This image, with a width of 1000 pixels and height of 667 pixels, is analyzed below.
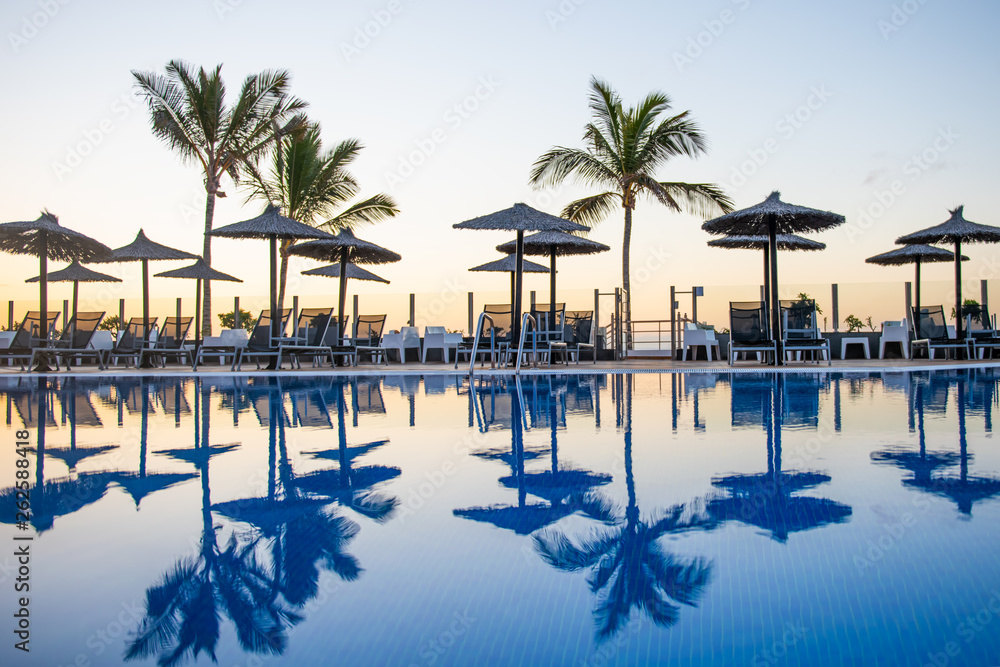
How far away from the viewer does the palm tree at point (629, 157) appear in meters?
15.7

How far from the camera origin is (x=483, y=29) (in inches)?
528

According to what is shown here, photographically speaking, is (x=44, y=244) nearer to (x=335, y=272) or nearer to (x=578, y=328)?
(x=335, y=272)

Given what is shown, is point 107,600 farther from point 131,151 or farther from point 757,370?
point 131,151

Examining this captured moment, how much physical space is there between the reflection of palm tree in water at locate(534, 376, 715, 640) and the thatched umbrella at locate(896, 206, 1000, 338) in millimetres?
12963

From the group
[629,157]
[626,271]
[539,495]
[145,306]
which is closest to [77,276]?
[145,306]

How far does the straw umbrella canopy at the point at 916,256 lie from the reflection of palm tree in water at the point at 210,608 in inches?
593

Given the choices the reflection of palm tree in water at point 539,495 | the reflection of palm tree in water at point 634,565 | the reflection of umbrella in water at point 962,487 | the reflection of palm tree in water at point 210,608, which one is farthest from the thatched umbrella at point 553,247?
the reflection of palm tree in water at point 210,608

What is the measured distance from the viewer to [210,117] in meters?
16.0

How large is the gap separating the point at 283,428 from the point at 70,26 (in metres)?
10.7

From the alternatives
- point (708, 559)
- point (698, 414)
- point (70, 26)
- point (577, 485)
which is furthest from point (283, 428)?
point (70, 26)

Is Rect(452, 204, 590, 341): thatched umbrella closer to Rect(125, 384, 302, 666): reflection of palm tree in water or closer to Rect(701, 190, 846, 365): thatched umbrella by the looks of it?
Rect(701, 190, 846, 365): thatched umbrella

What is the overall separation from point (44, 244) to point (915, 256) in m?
16.7

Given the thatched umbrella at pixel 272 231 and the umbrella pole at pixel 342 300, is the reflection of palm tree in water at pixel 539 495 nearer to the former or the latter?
the thatched umbrella at pixel 272 231

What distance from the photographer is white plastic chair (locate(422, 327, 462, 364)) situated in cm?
1590
